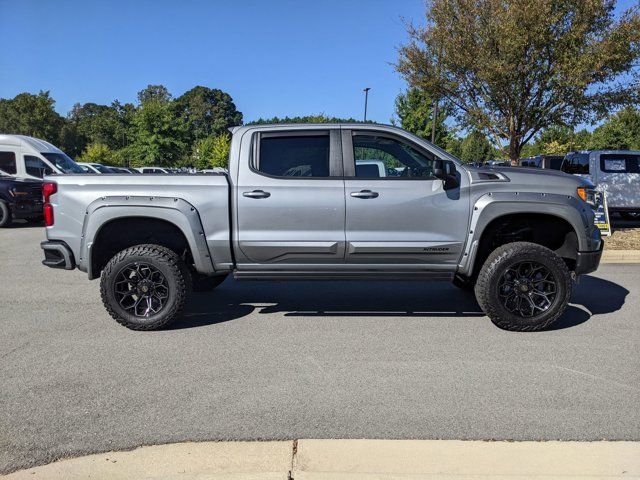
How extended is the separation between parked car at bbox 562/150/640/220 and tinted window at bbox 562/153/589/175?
0.21ft

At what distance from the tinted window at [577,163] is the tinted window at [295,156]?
11764 mm

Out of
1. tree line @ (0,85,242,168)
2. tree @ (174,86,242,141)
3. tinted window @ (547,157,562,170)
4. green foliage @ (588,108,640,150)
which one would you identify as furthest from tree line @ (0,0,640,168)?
tree @ (174,86,242,141)

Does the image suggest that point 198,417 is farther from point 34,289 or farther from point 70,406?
point 34,289

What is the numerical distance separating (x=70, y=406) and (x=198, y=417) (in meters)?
0.92

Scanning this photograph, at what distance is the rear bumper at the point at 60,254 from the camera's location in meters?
5.32

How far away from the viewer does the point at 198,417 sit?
349 cm

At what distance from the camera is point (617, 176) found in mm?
14336

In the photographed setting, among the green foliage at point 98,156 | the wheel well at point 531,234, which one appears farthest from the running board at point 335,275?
the green foliage at point 98,156

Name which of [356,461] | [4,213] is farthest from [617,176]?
[4,213]

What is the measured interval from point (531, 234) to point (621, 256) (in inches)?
195

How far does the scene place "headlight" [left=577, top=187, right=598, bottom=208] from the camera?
211 inches

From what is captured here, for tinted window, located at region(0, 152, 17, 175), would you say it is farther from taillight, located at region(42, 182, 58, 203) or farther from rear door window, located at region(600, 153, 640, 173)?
rear door window, located at region(600, 153, 640, 173)

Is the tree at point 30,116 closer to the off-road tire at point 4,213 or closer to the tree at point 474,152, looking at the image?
the tree at point 474,152

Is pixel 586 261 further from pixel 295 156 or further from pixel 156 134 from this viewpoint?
pixel 156 134
